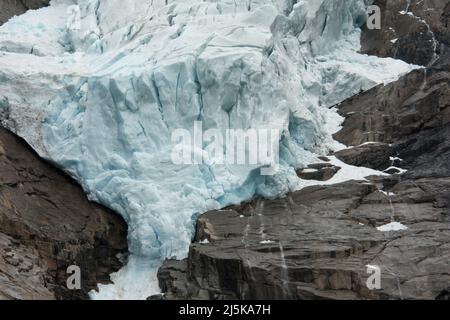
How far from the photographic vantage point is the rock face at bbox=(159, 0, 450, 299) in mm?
12047

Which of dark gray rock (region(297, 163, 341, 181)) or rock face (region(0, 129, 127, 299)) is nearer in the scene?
rock face (region(0, 129, 127, 299))

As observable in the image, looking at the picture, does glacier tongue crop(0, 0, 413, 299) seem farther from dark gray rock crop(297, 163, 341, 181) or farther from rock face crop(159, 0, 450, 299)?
rock face crop(159, 0, 450, 299)

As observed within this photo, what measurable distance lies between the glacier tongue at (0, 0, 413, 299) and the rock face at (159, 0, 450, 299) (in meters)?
0.73

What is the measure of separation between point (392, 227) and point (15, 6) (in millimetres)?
16188

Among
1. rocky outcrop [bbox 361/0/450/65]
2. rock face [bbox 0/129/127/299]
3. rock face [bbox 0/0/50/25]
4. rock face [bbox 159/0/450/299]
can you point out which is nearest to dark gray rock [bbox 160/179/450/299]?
rock face [bbox 159/0/450/299]

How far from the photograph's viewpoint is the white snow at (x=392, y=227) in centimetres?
1346

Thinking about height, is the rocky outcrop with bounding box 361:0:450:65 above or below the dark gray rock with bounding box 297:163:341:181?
above

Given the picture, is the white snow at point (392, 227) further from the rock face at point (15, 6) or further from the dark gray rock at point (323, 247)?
the rock face at point (15, 6)

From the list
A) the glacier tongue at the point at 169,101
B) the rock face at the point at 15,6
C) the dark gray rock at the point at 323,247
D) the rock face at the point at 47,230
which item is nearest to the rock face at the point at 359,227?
the dark gray rock at the point at 323,247

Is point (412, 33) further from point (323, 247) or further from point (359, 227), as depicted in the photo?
point (323, 247)

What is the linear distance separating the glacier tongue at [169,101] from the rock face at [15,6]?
2.28 metres

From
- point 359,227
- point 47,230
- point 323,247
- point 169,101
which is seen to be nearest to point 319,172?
point 359,227

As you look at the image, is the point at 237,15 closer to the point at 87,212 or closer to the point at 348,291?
the point at 87,212
